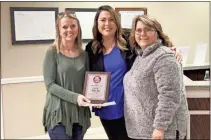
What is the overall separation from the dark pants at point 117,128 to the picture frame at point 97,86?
18cm

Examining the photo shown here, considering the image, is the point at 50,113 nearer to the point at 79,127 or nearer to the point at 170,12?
the point at 79,127

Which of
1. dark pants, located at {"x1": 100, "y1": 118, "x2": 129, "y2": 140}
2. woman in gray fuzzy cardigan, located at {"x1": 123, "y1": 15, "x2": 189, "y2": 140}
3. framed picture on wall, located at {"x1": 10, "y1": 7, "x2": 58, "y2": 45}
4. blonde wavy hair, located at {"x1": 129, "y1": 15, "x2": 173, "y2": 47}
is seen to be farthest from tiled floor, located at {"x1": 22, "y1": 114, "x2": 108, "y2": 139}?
blonde wavy hair, located at {"x1": 129, "y1": 15, "x2": 173, "y2": 47}

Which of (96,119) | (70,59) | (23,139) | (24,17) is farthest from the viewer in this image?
(96,119)

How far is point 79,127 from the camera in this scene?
6.69 feet

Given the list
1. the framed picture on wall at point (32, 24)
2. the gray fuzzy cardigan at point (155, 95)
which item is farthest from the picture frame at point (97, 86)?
the framed picture on wall at point (32, 24)

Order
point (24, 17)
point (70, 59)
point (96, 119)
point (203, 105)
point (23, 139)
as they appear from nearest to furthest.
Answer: point (70, 59) < point (203, 105) < point (24, 17) < point (23, 139) < point (96, 119)

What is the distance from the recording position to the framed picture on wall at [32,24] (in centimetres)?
317

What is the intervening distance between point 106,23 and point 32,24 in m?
1.49

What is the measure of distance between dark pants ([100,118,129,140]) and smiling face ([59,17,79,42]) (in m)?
0.59

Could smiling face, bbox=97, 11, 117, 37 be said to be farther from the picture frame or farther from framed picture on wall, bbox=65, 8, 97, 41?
framed picture on wall, bbox=65, 8, 97, 41

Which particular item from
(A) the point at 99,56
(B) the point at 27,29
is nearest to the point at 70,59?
(A) the point at 99,56

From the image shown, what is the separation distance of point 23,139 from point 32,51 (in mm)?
951

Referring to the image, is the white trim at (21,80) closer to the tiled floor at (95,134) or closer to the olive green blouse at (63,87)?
the tiled floor at (95,134)

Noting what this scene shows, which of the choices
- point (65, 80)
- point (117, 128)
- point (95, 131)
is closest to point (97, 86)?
point (65, 80)
